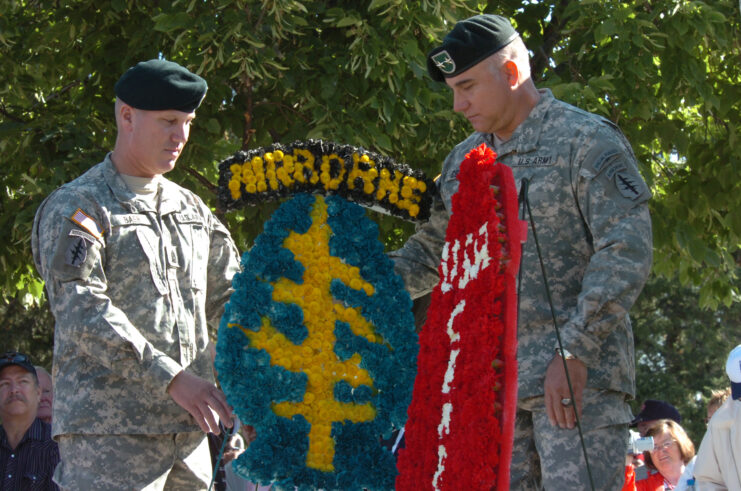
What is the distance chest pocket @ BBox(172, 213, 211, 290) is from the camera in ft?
12.3

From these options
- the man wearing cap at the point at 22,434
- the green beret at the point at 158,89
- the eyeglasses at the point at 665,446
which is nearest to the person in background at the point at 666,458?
the eyeglasses at the point at 665,446

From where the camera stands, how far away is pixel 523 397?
3219 mm

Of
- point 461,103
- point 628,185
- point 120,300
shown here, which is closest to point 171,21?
point 120,300

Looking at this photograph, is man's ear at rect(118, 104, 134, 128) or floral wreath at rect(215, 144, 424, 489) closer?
floral wreath at rect(215, 144, 424, 489)

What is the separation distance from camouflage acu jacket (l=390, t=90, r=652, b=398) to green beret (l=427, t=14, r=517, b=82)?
10.5 inches

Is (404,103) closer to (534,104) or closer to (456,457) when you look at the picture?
(534,104)

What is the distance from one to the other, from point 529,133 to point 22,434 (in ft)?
13.4

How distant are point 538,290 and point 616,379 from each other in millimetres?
377

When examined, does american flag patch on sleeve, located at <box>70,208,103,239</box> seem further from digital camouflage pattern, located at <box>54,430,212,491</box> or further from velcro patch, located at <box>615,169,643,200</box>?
velcro patch, located at <box>615,169,643,200</box>

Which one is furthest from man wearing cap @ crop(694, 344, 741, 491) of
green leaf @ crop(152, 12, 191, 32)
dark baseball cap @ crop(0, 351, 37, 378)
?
dark baseball cap @ crop(0, 351, 37, 378)

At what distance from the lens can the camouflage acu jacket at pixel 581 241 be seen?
310 centimetres

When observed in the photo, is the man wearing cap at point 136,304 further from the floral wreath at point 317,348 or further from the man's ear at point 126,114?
the floral wreath at point 317,348

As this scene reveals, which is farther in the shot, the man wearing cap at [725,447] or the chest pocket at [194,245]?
the man wearing cap at [725,447]

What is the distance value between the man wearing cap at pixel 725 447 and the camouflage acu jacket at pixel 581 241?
2.06m
